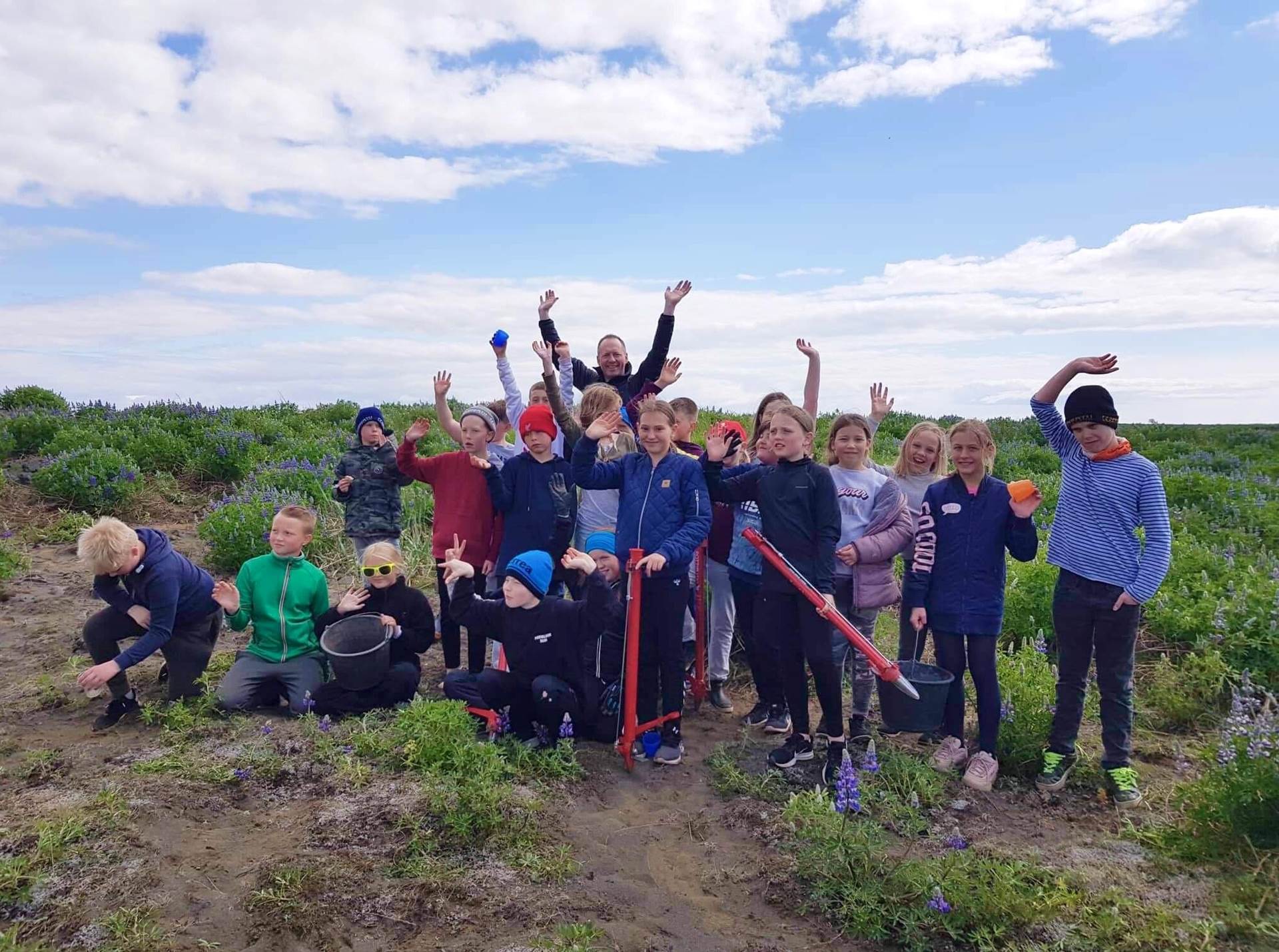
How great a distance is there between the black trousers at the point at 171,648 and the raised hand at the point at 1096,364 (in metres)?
6.12

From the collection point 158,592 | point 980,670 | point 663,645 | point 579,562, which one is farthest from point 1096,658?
point 158,592

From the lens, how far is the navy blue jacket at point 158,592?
5.61m

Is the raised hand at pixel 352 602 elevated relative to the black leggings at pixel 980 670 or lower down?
elevated

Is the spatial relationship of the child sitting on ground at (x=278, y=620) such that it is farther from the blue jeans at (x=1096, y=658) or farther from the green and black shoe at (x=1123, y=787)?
the green and black shoe at (x=1123, y=787)

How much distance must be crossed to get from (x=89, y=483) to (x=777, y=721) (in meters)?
10.6

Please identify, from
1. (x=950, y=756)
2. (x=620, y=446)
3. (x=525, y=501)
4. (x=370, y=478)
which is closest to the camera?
(x=950, y=756)

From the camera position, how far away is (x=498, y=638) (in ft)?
18.0

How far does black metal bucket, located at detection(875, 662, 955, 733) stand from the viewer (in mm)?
4820

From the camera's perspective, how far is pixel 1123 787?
16.2ft

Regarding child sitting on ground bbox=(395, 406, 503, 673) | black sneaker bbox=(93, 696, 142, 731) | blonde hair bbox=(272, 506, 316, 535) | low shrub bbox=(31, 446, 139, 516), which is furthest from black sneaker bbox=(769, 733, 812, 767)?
low shrub bbox=(31, 446, 139, 516)

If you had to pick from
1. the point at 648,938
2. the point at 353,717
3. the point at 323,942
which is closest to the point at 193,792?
the point at 353,717

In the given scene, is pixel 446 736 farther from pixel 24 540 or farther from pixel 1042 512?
pixel 1042 512

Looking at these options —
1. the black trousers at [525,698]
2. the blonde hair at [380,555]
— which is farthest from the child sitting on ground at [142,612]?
the black trousers at [525,698]

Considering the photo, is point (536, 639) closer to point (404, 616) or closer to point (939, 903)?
point (404, 616)
